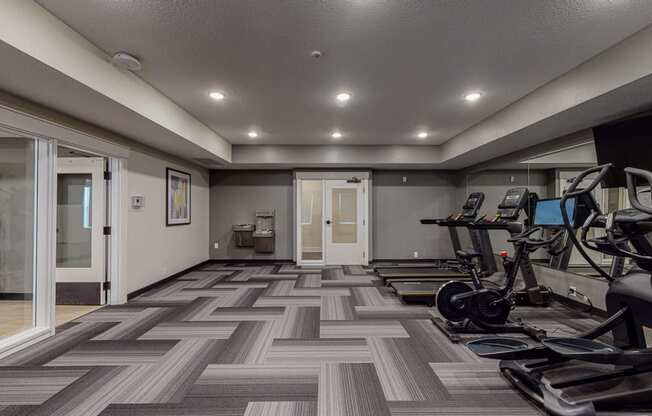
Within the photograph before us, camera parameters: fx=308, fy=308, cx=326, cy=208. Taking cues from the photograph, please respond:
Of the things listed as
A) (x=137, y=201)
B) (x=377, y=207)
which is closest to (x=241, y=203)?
(x=137, y=201)

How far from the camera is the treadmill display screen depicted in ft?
11.1

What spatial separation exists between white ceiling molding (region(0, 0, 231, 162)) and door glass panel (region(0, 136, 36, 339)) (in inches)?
42.7

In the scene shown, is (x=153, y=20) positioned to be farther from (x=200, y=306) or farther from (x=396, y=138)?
(x=396, y=138)

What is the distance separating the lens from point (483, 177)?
639 cm

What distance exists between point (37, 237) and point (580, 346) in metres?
4.70

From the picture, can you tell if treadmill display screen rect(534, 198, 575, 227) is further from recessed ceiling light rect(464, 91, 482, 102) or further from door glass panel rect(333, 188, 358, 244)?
door glass panel rect(333, 188, 358, 244)

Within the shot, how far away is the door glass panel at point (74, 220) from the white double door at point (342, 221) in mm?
4409

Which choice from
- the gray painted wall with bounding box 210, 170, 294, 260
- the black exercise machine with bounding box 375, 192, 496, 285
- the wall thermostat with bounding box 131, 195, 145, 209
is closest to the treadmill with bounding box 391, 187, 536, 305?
the black exercise machine with bounding box 375, 192, 496, 285

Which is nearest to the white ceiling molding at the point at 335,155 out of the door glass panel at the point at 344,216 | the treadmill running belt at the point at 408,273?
the door glass panel at the point at 344,216

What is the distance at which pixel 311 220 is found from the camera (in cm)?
730

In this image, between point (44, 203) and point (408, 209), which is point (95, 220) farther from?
point (408, 209)

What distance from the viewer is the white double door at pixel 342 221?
23.7 ft

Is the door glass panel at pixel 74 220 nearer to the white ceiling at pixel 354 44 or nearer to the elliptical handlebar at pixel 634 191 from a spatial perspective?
the white ceiling at pixel 354 44

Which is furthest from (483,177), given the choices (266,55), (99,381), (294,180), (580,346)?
(99,381)
